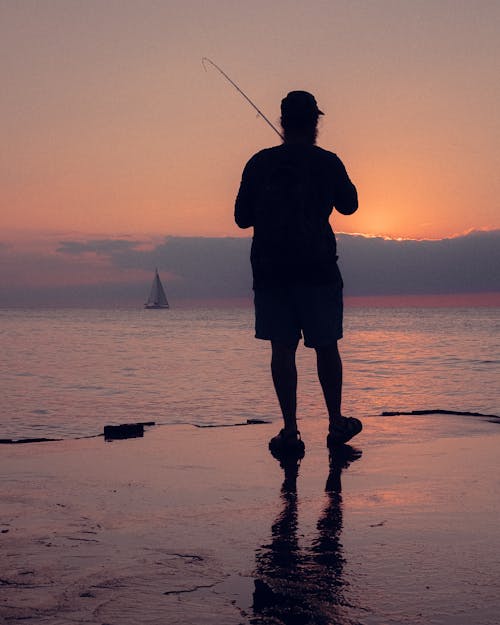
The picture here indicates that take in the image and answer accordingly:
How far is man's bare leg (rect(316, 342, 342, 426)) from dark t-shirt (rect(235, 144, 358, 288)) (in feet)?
1.42

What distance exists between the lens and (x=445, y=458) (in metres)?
4.50

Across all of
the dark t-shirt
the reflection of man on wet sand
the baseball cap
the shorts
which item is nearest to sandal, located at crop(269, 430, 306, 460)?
the shorts

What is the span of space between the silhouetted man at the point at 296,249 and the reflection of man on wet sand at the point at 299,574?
1.37m

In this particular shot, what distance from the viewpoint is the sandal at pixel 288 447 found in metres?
4.66

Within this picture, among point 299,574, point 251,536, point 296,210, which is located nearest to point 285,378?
point 296,210

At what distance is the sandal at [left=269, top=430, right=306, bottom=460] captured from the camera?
466 centimetres

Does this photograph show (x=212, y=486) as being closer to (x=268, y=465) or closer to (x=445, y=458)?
(x=268, y=465)

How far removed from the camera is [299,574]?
8.00 ft

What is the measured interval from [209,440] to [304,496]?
1892 mm

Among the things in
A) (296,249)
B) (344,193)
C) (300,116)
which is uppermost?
(300,116)

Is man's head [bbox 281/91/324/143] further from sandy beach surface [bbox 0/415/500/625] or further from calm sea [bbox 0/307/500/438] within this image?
calm sea [bbox 0/307/500/438]

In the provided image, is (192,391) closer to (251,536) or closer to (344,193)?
(344,193)

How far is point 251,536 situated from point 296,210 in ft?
7.22

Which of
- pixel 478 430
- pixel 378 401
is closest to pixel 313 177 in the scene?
pixel 478 430
